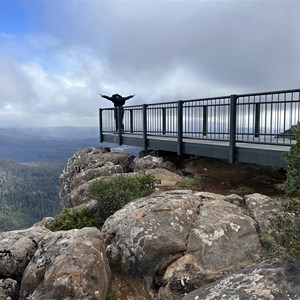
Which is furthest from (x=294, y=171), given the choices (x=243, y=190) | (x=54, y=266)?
(x=243, y=190)

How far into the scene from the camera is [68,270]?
19.5 ft

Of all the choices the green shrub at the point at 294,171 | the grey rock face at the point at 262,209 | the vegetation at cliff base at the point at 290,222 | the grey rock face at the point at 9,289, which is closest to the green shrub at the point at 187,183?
the grey rock face at the point at 262,209

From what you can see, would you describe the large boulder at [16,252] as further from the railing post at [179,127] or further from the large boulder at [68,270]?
the railing post at [179,127]

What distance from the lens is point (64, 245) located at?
21.4 ft

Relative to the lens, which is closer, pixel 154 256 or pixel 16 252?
pixel 154 256

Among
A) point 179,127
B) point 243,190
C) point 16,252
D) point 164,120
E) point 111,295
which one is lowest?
point 111,295

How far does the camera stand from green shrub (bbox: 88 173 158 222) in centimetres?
998

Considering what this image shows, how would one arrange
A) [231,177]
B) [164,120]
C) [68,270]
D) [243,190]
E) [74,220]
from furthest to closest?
1. [164,120]
2. [231,177]
3. [243,190]
4. [74,220]
5. [68,270]

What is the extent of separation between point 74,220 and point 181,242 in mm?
3895

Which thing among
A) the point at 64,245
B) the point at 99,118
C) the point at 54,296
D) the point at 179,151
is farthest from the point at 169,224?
the point at 99,118

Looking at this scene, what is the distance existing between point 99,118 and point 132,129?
438 cm

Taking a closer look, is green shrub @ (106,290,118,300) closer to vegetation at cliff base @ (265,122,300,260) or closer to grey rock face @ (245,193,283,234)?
vegetation at cliff base @ (265,122,300,260)

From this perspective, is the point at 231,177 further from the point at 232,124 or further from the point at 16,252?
the point at 16,252

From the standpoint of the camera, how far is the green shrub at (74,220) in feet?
30.8
